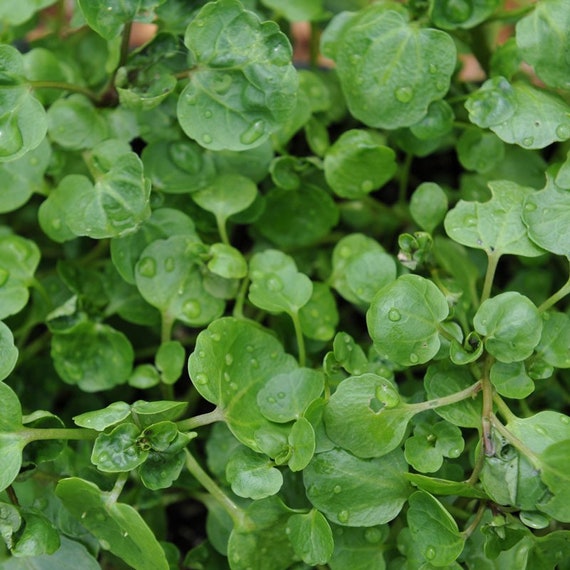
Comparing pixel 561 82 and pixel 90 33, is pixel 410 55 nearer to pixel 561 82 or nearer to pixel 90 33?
pixel 561 82

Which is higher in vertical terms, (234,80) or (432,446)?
(234,80)

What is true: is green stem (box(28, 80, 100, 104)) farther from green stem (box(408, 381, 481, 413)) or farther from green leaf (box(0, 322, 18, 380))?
green stem (box(408, 381, 481, 413))

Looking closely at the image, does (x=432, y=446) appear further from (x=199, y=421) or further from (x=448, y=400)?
(x=199, y=421)

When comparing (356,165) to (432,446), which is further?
(356,165)

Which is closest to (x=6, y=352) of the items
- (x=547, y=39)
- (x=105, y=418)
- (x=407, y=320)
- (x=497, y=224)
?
(x=105, y=418)

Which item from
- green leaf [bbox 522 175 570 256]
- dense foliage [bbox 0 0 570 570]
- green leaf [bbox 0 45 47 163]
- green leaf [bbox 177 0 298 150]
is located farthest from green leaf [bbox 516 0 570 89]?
green leaf [bbox 0 45 47 163]
